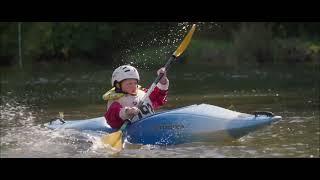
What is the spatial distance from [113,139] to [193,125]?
2.82 ft

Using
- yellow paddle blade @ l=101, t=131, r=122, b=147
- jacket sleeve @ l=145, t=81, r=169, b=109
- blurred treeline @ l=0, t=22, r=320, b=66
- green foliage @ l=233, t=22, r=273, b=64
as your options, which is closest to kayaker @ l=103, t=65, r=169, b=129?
jacket sleeve @ l=145, t=81, r=169, b=109

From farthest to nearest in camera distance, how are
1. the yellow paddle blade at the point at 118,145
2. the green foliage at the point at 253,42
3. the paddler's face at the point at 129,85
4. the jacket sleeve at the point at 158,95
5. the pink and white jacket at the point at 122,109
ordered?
the green foliage at the point at 253,42 < the jacket sleeve at the point at 158,95 < the paddler's face at the point at 129,85 < the pink and white jacket at the point at 122,109 < the yellow paddle blade at the point at 118,145

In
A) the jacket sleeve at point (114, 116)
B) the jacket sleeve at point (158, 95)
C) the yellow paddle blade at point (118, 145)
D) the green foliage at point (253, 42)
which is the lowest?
the yellow paddle blade at point (118, 145)

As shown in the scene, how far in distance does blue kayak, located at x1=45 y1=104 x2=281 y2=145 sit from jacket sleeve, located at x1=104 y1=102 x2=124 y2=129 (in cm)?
25

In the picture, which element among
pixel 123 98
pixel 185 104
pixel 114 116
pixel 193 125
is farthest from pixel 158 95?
pixel 185 104

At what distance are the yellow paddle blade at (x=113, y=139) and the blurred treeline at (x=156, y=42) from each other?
15.3 meters

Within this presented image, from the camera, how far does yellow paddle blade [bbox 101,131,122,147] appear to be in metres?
6.76

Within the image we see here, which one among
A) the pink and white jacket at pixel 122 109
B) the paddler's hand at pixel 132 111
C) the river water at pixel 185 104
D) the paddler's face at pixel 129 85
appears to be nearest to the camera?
the river water at pixel 185 104

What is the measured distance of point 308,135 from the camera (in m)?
7.05

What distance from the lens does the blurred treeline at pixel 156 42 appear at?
2662 centimetres

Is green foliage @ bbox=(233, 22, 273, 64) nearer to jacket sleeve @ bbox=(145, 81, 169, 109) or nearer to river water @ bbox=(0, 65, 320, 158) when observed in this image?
river water @ bbox=(0, 65, 320, 158)

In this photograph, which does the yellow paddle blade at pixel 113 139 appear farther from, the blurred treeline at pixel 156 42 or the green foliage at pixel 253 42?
the green foliage at pixel 253 42

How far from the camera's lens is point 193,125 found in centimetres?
680

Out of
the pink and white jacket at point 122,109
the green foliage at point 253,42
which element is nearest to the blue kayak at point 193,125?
Answer: the pink and white jacket at point 122,109
